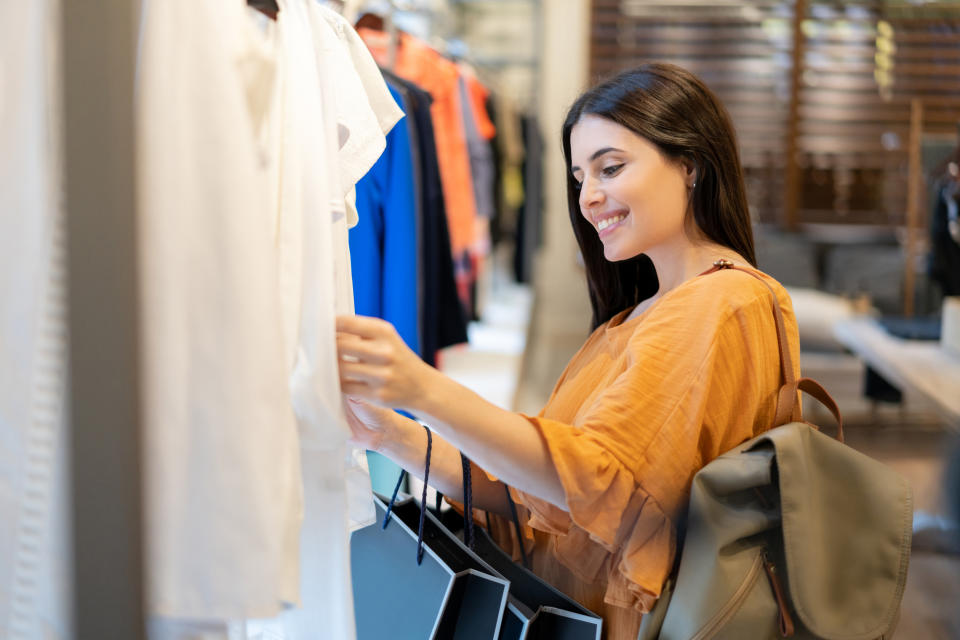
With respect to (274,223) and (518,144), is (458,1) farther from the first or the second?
(274,223)

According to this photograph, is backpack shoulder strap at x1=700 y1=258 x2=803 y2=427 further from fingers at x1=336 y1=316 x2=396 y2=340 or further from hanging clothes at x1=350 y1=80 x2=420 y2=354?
hanging clothes at x1=350 y1=80 x2=420 y2=354

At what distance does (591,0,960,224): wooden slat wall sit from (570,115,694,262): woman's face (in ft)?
17.2

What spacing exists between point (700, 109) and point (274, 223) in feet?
2.14

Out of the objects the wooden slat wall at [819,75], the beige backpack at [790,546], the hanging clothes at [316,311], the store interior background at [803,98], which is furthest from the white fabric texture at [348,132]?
the wooden slat wall at [819,75]

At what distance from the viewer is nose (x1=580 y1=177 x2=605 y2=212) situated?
126cm

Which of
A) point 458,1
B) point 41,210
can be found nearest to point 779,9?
point 458,1

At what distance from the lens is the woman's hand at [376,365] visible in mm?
913

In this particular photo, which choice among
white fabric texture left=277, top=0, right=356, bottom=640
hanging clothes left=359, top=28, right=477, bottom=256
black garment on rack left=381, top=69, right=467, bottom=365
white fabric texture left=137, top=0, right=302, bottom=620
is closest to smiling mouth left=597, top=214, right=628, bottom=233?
white fabric texture left=277, top=0, right=356, bottom=640

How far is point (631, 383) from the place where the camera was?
1.05 m

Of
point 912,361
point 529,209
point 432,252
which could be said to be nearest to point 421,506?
point 432,252

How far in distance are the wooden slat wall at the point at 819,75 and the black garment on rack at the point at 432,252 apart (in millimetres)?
4322

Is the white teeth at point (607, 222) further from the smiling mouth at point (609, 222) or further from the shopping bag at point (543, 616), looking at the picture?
the shopping bag at point (543, 616)

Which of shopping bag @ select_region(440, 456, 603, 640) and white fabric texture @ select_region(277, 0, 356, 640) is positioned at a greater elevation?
white fabric texture @ select_region(277, 0, 356, 640)

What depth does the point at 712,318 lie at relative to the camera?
3.58 ft
